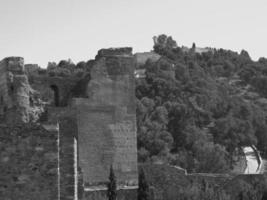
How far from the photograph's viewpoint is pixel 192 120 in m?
57.2

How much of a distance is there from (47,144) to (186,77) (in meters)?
56.8

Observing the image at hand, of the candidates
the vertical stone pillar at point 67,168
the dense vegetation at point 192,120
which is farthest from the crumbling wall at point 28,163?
the dense vegetation at point 192,120

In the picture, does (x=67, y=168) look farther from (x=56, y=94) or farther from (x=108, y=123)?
(x=56, y=94)

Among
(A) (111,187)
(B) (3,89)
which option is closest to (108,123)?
(A) (111,187)

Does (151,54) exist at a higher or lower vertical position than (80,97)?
higher

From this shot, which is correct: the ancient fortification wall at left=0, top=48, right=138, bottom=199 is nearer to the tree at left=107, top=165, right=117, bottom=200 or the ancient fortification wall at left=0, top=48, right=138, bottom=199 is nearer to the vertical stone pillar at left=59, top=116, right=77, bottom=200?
the tree at left=107, top=165, right=117, bottom=200

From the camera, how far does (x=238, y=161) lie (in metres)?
54.7

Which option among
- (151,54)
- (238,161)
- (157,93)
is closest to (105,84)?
(238,161)

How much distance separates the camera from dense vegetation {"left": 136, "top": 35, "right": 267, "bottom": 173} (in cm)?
→ 4812

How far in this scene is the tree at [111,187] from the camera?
2344 centimetres

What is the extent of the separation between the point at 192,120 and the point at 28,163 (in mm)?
47177

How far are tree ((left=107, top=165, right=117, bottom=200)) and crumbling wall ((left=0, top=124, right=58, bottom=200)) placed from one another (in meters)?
13.1

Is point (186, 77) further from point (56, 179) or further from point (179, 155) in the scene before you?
point (56, 179)

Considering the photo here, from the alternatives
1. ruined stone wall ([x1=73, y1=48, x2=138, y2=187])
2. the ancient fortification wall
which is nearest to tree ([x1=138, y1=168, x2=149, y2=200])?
the ancient fortification wall
